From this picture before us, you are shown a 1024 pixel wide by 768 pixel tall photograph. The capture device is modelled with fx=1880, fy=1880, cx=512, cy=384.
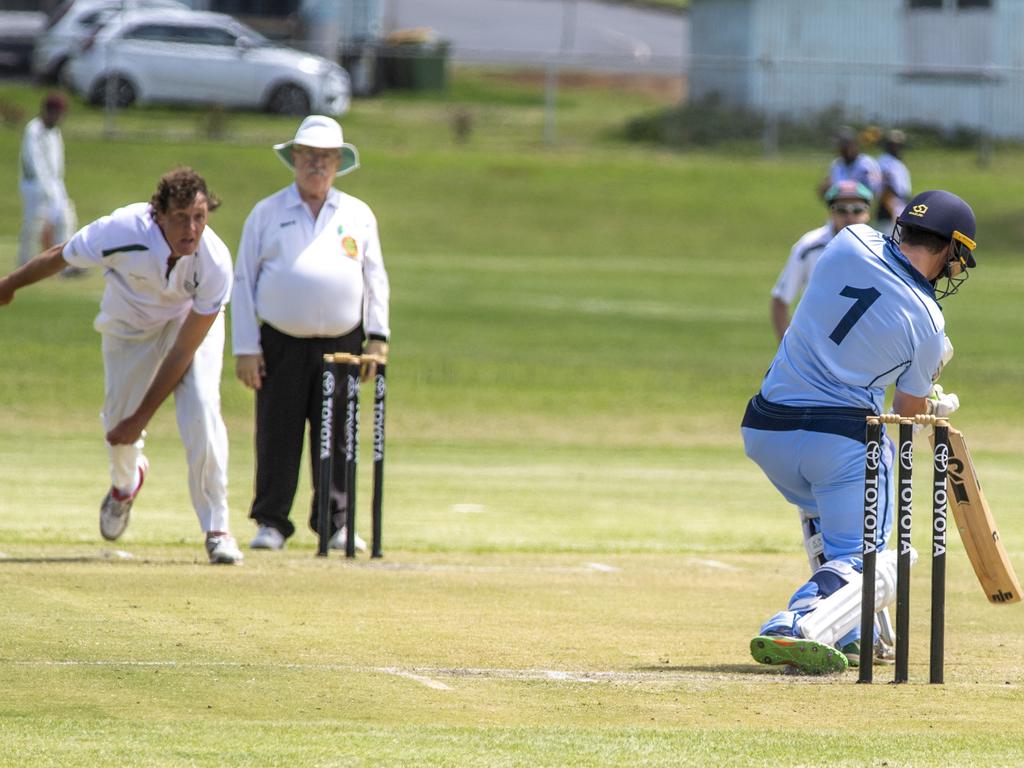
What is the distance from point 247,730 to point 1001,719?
8.02 feet

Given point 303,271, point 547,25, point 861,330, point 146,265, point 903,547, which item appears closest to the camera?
point 903,547

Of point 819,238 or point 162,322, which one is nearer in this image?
point 162,322

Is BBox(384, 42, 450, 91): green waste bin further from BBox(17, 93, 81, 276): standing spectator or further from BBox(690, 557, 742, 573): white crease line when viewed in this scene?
BBox(690, 557, 742, 573): white crease line

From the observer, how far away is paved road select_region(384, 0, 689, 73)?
173 ft

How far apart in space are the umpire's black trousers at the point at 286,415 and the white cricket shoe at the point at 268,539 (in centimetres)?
4

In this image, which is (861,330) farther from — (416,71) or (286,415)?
(416,71)

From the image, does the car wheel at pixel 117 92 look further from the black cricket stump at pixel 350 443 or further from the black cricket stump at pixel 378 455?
the black cricket stump at pixel 378 455

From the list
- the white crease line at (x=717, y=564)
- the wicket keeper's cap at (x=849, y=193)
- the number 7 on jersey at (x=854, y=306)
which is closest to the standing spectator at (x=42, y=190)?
the wicket keeper's cap at (x=849, y=193)

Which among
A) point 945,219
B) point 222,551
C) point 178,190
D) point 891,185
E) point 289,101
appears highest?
point 945,219

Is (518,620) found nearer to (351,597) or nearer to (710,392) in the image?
(351,597)

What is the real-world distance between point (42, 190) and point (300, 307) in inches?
504

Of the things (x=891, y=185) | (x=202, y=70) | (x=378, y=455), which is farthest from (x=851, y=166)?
(x=202, y=70)

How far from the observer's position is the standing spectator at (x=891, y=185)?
834 inches

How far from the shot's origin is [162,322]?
9.62 metres
